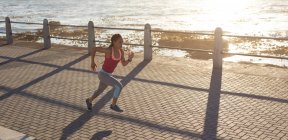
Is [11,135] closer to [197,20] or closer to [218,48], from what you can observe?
[218,48]

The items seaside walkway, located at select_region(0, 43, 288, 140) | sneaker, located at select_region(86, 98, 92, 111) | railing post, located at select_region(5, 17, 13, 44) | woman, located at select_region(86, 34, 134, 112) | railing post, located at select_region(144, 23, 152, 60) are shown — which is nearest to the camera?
seaside walkway, located at select_region(0, 43, 288, 140)

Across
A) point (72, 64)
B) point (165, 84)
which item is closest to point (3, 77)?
point (72, 64)

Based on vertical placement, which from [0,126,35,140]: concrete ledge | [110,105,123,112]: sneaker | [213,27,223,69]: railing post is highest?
[213,27,223,69]: railing post

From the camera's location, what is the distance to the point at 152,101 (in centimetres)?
895

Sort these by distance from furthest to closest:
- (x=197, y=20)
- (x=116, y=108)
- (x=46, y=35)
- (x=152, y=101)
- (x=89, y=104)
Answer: (x=197, y=20) < (x=46, y=35) < (x=152, y=101) < (x=89, y=104) < (x=116, y=108)

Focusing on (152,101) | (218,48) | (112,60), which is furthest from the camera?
(218,48)

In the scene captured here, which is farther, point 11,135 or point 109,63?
point 109,63

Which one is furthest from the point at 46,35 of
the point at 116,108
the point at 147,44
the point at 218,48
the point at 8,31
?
the point at 116,108

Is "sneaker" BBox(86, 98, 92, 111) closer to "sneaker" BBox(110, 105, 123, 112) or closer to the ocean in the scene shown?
"sneaker" BBox(110, 105, 123, 112)

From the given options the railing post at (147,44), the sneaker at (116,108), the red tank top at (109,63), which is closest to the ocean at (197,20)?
the railing post at (147,44)

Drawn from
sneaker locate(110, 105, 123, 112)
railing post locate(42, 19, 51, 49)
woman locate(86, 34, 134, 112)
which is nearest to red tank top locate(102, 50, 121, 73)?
woman locate(86, 34, 134, 112)

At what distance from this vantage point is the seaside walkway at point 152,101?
23.2 ft

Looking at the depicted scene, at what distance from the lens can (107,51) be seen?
7.64 meters

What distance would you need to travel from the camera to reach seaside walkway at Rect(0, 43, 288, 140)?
707cm
